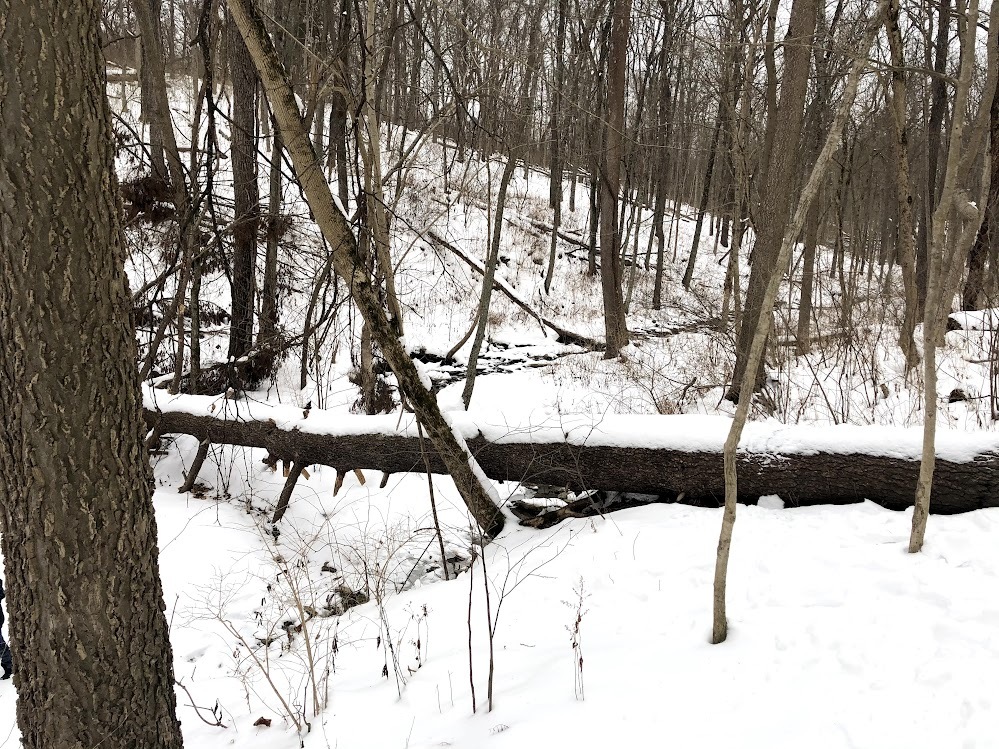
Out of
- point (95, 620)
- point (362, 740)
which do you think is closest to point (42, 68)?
point (95, 620)

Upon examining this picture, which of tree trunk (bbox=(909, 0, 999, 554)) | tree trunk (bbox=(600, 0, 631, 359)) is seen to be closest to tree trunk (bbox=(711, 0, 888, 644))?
tree trunk (bbox=(909, 0, 999, 554))

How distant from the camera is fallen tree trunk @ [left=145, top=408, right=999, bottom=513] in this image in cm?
374

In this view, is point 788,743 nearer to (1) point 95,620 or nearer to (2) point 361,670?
(2) point 361,670

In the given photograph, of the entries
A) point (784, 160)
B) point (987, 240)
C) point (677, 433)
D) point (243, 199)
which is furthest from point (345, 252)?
point (987, 240)

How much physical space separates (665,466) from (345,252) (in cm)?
267

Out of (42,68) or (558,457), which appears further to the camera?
(558,457)

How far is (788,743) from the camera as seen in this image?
6.98 ft

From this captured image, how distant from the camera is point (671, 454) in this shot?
174 inches

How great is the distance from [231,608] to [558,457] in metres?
2.59

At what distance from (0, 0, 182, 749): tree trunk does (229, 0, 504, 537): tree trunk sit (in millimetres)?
1323

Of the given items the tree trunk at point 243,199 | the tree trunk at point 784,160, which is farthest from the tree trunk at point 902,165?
the tree trunk at point 243,199

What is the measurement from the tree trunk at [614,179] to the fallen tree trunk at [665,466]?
18.5ft

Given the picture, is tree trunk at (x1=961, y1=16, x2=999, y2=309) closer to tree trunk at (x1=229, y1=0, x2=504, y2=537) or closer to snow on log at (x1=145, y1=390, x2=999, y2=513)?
snow on log at (x1=145, y1=390, x2=999, y2=513)

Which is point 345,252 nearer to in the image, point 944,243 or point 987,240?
point 944,243
